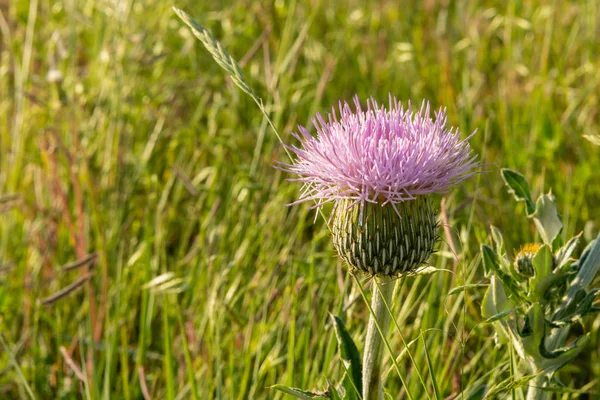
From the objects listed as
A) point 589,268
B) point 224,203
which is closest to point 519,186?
point 589,268

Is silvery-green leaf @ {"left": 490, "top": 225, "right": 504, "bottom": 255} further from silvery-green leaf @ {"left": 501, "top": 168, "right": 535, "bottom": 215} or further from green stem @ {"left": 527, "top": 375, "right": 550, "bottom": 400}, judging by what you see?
green stem @ {"left": 527, "top": 375, "right": 550, "bottom": 400}

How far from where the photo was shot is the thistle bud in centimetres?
126

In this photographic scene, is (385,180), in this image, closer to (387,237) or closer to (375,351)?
(387,237)

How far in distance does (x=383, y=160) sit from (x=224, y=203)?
56.0 inches

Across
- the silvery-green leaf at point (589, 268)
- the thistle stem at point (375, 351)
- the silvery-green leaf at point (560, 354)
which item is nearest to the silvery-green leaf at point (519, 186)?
the silvery-green leaf at point (589, 268)

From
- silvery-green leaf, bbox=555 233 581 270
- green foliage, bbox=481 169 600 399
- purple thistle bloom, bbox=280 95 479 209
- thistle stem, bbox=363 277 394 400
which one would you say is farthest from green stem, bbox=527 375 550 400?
purple thistle bloom, bbox=280 95 479 209

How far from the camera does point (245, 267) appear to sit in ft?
7.15

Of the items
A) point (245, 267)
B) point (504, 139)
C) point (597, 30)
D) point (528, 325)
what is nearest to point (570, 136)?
point (504, 139)

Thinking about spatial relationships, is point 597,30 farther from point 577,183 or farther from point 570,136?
point 577,183

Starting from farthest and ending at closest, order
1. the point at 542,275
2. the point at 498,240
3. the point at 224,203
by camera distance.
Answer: the point at 224,203 → the point at 498,240 → the point at 542,275

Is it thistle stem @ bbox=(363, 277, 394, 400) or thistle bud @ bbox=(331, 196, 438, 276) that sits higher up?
thistle bud @ bbox=(331, 196, 438, 276)

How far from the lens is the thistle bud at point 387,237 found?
126 cm

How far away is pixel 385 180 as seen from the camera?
123 centimetres

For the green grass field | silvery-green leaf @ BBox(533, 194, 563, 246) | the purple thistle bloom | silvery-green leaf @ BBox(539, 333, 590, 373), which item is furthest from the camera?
the green grass field
